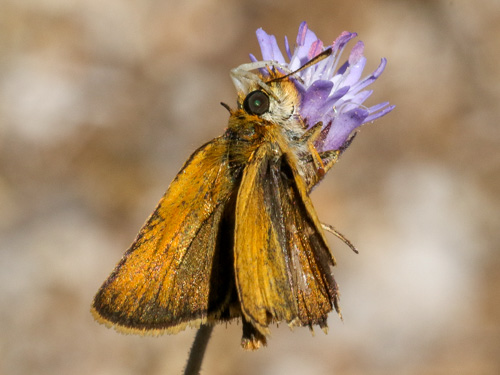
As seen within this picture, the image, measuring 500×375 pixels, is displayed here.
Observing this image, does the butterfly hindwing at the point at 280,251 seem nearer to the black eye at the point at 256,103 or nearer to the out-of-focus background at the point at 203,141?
the black eye at the point at 256,103

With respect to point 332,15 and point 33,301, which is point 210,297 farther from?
point 332,15

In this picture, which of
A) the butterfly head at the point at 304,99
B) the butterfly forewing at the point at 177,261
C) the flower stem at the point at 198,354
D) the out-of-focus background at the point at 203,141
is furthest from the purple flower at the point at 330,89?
the out-of-focus background at the point at 203,141

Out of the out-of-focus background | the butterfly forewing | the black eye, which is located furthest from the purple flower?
the out-of-focus background

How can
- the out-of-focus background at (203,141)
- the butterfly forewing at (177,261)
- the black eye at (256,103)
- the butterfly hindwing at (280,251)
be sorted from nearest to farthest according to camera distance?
1. the butterfly hindwing at (280,251)
2. the butterfly forewing at (177,261)
3. the black eye at (256,103)
4. the out-of-focus background at (203,141)

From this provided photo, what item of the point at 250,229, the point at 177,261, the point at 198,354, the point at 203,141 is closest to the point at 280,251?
the point at 250,229

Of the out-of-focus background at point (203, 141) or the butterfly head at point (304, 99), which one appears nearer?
the butterfly head at point (304, 99)

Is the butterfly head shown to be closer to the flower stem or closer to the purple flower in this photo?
the purple flower
